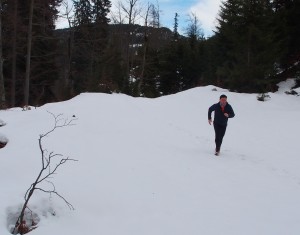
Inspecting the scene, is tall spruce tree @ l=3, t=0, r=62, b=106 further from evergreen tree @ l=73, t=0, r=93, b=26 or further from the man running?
the man running

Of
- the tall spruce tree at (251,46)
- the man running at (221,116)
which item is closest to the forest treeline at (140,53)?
the tall spruce tree at (251,46)

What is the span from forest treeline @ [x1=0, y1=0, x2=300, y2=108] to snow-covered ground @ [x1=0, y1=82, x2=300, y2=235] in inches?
364

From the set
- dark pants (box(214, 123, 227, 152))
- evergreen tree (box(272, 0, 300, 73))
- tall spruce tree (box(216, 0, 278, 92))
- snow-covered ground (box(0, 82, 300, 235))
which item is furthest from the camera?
evergreen tree (box(272, 0, 300, 73))

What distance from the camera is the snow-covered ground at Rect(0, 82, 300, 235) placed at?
18.2 ft

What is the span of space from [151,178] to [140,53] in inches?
1410

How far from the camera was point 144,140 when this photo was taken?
38.3ft

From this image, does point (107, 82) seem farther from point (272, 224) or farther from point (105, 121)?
point (272, 224)

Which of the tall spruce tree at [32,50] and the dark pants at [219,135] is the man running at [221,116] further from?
the tall spruce tree at [32,50]

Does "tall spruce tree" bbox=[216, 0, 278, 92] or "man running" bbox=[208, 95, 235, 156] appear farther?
"tall spruce tree" bbox=[216, 0, 278, 92]

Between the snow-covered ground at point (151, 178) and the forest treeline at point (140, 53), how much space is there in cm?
923

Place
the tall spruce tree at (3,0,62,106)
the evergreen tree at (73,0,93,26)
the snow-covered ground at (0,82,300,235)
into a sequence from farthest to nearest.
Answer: the evergreen tree at (73,0,93,26) → the tall spruce tree at (3,0,62,106) → the snow-covered ground at (0,82,300,235)

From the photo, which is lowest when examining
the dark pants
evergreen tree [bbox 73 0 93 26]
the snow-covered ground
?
the snow-covered ground

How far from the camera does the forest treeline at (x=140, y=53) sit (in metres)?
23.8

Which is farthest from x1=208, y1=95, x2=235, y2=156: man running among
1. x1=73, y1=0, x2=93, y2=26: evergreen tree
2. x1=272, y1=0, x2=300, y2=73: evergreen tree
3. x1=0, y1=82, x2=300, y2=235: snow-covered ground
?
x1=73, y1=0, x2=93, y2=26: evergreen tree
